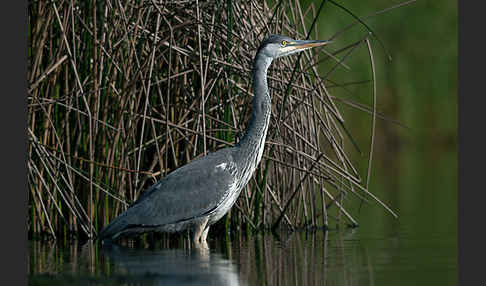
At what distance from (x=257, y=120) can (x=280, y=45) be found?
0.75m

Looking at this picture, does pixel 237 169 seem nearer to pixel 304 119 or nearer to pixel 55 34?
pixel 304 119

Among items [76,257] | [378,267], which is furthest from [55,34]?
[378,267]

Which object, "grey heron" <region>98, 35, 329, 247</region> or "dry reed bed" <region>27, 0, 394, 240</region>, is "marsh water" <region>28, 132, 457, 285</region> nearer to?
"grey heron" <region>98, 35, 329, 247</region>

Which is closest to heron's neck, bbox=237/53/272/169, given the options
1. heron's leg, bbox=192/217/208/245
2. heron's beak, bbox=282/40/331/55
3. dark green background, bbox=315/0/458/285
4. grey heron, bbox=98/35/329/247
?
grey heron, bbox=98/35/329/247

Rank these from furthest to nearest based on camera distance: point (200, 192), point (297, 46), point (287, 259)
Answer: point (297, 46) < point (200, 192) < point (287, 259)

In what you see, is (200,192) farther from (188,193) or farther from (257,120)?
(257,120)

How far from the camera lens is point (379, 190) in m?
Answer: 12.1

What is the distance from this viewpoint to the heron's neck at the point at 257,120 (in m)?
7.53

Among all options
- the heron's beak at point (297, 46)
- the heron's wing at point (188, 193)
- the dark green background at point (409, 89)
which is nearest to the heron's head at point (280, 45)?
the heron's beak at point (297, 46)

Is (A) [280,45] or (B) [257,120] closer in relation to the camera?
(B) [257,120]

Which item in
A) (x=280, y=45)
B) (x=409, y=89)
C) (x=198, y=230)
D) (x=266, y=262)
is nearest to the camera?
(x=266, y=262)

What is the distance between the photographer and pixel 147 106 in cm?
774

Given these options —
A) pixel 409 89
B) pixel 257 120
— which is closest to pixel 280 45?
pixel 257 120

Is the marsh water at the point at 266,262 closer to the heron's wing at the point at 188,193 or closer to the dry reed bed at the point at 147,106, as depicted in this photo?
the heron's wing at the point at 188,193
